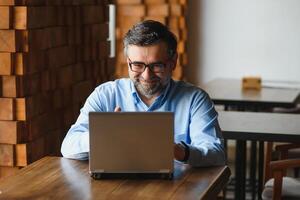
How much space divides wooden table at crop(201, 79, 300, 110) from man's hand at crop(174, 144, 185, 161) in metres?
2.49

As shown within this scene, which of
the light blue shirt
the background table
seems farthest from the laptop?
the background table

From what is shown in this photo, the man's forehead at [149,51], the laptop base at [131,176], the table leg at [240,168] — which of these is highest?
the man's forehead at [149,51]

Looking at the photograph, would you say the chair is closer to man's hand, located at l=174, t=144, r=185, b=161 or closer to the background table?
man's hand, located at l=174, t=144, r=185, b=161

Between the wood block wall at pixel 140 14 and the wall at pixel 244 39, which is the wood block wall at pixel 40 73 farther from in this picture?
the wall at pixel 244 39

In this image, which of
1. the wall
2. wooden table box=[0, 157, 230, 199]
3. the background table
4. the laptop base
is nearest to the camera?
wooden table box=[0, 157, 230, 199]

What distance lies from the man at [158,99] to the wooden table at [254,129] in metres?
0.89

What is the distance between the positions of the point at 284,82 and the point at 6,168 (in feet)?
11.9

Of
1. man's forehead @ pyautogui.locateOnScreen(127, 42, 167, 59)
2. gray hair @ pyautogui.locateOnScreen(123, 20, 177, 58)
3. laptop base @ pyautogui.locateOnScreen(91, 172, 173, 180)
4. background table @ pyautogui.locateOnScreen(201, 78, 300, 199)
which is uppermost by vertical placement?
gray hair @ pyautogui.locateOnScreen(123, 20, 177, 58)

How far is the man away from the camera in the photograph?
98.0 inches

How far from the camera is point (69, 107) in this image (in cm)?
375

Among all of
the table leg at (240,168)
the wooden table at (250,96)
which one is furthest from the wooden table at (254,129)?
the wooden table at (250,96)

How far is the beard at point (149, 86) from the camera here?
100 inches

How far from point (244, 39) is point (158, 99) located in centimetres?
386

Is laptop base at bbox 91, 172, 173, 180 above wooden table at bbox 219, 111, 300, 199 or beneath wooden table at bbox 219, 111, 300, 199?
above
